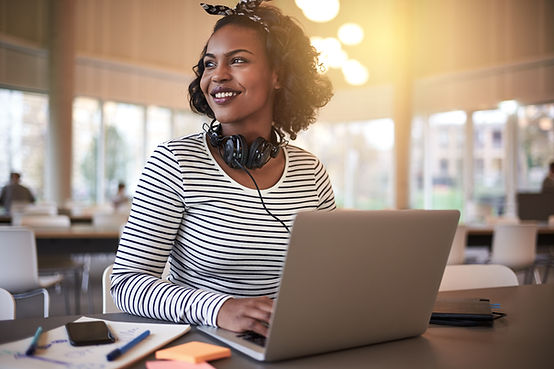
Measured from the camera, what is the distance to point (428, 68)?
10938 mm

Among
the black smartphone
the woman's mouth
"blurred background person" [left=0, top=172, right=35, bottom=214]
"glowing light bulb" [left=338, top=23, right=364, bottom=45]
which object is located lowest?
the black smartphone

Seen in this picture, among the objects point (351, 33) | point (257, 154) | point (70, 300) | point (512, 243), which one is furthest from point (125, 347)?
point (351, 33)

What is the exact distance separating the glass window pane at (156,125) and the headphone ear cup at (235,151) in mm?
10178

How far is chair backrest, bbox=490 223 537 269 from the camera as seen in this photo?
453cm

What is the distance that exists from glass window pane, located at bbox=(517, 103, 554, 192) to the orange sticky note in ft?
32.8

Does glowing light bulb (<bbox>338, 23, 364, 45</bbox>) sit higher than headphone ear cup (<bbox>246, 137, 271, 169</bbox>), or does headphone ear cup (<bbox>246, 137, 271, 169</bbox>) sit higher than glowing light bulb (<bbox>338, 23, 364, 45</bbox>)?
glowing light bulb (<bbox>338, 23, 364, 45</bbox>)

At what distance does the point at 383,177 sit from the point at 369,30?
3264 mm

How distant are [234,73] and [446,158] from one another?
10431 millimetres

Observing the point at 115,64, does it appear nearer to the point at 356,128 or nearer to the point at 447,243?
the point at 356,128

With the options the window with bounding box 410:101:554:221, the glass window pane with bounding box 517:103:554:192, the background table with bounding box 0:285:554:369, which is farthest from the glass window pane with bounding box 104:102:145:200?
the background table with bounding box 0:285:554:369

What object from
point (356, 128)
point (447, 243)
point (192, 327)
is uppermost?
point (356, 128)

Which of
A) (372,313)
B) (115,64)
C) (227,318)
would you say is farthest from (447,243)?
(115,64)

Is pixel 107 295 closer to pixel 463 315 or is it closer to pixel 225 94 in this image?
pixel 225 94

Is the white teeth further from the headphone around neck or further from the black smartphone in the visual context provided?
the black smartphone
